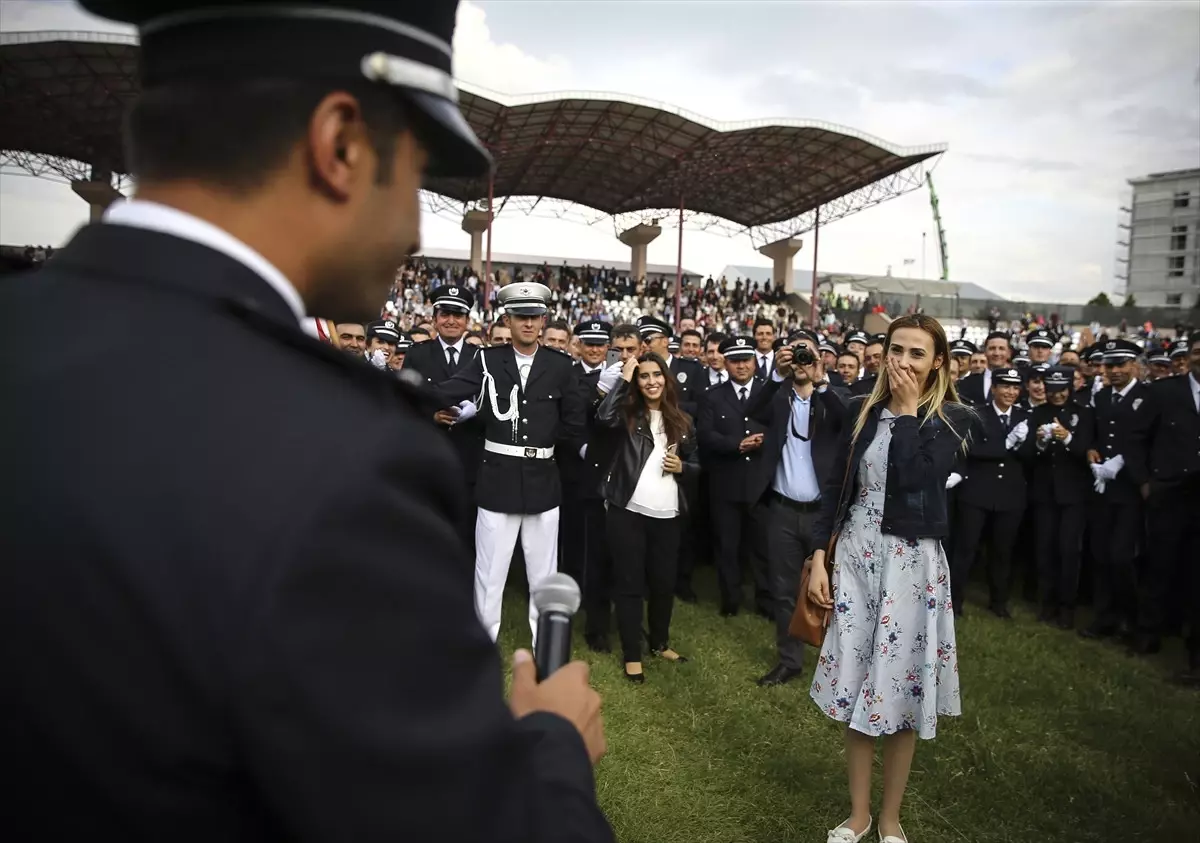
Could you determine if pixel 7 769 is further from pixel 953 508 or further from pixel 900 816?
pixel 953 508

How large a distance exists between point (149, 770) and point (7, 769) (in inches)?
4.9

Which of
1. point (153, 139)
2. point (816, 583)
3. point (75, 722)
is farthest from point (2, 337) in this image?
point (816, 583)

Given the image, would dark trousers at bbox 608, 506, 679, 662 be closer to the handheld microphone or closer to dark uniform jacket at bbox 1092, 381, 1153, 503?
dark uniform jacket at bbox 1092, 381, 1153, 503

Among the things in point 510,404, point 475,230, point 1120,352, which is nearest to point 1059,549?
point 1120,352

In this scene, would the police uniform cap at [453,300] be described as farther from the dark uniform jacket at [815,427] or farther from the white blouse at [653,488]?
the dark uniform jacket at [815,427]

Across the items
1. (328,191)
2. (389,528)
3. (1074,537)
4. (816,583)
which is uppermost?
(328,191)

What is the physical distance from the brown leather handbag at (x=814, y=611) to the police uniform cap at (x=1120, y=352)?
205 inches

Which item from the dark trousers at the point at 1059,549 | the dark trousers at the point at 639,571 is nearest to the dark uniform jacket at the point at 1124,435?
the dark trousers at the point at 1059,549

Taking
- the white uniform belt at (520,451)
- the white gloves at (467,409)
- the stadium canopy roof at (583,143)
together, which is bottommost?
the white uniform belt at (520,451)

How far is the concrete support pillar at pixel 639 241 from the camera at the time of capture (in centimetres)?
3794

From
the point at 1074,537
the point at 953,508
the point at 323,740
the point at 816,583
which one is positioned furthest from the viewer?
the point at 953,508

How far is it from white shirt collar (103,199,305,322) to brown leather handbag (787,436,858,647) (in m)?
3.23

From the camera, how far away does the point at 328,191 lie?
2.89ft

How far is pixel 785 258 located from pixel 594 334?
3360 centimetres
